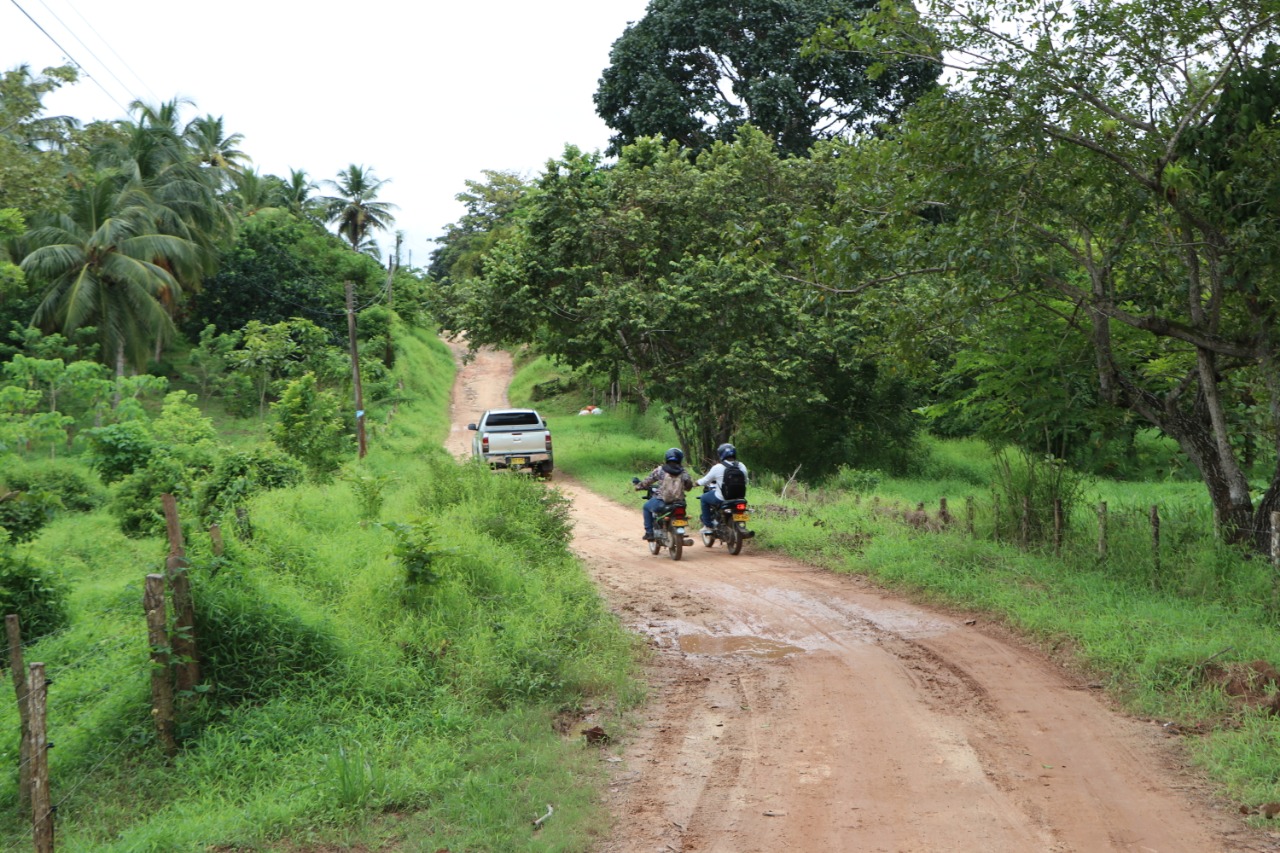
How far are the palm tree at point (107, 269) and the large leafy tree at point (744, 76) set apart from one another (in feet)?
55.6

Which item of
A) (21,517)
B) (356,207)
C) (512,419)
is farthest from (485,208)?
(21,517)

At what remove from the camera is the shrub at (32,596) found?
9430 millimetres

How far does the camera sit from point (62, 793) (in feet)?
19.5

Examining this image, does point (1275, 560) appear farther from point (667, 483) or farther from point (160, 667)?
point (160, 667)

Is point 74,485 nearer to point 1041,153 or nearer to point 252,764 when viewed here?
point 252,764

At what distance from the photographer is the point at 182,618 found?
669 centimetres

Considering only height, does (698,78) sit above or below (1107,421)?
above

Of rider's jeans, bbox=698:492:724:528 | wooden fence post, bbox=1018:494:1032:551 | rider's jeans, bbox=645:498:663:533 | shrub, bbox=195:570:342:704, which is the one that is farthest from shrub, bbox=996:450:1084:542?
shrub, bbox=195:570:342:704

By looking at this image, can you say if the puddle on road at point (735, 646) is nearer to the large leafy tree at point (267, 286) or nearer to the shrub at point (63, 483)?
the shrub at point (63, 483)

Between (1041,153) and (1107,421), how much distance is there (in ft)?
15.3

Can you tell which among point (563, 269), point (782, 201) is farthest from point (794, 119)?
point (563, 269)

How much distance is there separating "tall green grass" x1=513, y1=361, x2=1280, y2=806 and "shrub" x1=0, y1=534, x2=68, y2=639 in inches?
337

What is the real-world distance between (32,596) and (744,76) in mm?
32736

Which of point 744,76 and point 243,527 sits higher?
point 744,76
